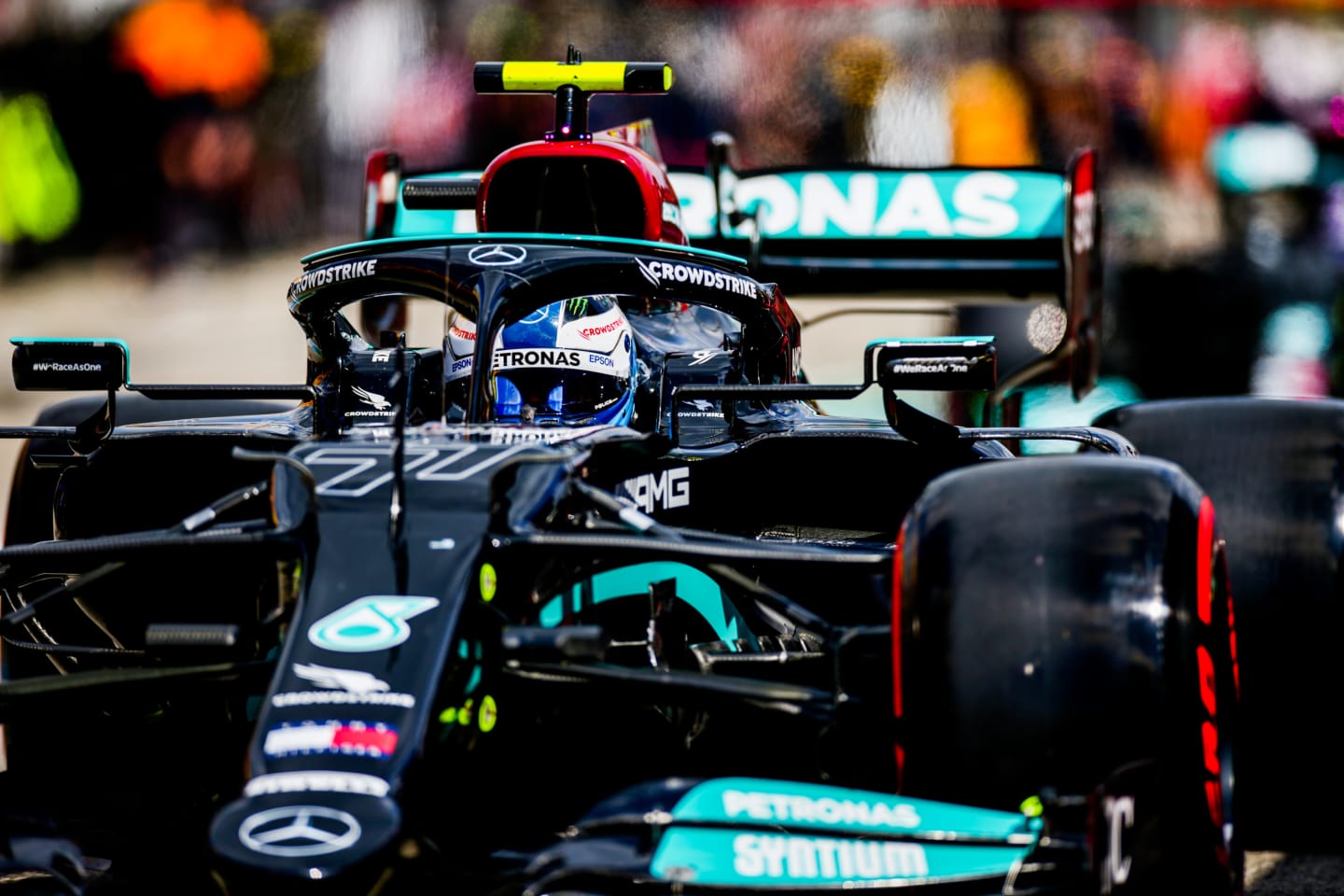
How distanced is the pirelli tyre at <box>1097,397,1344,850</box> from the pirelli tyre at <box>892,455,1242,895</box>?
3.87 feet

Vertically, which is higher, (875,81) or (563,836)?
(875,81)

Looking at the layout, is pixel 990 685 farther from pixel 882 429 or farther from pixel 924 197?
pixel 924 197

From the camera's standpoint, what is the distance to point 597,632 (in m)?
2.97

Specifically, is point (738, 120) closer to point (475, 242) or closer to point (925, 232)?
point (925, 232)

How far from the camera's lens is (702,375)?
476 cm

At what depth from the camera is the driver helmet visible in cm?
422

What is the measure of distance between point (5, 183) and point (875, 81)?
837 centimetres

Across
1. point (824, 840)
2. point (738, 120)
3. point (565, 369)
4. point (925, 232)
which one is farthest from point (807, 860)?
point (738, 120)

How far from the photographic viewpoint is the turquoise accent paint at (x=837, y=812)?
2770mm

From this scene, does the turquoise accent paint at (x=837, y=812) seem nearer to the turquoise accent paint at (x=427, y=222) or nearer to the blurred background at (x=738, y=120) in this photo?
the turquoise accent paint at (x=427, y=222)

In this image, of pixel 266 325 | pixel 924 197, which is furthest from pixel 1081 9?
pixel 924 197

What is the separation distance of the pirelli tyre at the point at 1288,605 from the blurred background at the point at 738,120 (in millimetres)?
8122

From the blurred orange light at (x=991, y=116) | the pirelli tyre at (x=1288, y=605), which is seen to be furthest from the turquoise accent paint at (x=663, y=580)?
the blurred orange light at (x=991, y=116)

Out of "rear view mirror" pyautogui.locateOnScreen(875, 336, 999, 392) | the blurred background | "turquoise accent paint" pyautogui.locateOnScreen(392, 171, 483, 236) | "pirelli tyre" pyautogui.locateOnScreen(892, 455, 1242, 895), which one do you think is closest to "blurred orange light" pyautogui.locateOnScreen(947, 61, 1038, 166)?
the blurred background
